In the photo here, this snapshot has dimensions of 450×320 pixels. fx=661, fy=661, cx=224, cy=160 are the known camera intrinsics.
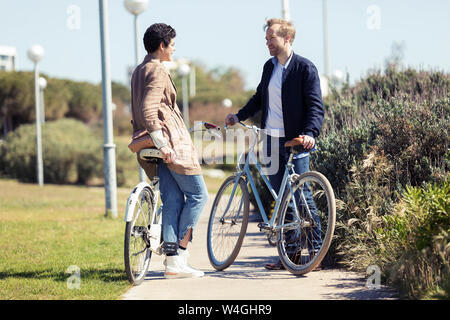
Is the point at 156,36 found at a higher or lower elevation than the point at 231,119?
higher

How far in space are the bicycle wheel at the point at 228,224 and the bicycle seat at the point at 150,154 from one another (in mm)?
876

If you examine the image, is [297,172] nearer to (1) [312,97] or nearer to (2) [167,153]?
(1) [312,97]

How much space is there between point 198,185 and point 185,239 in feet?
1.52

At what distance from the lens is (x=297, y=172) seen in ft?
17.8

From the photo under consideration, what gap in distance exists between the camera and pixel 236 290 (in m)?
4.76

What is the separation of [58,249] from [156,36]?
127 inches

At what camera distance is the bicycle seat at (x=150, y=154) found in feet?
16.6

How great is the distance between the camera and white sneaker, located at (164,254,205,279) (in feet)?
17.4

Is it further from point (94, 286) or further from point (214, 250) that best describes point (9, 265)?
point (214, 250)

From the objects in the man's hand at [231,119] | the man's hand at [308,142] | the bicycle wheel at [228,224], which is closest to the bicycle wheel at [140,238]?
the bicycle wheel at [228,224]

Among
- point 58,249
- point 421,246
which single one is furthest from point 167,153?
point 58,249

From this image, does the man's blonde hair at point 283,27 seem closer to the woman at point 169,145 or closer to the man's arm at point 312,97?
the man's arm at point 312,97
